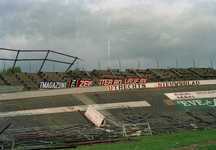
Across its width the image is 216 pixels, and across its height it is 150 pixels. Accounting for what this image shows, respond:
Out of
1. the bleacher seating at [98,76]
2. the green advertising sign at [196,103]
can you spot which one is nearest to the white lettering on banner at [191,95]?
the green advertising sign at [196,103]

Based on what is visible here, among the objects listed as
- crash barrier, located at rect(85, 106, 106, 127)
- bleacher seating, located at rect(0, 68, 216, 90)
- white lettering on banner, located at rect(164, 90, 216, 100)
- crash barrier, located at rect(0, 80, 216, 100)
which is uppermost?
bleacher seating, located at rect(0, 68, 216, 90)

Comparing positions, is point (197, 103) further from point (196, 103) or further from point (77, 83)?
point (77, 83)

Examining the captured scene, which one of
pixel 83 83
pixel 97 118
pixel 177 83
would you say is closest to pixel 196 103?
pixel 177 83

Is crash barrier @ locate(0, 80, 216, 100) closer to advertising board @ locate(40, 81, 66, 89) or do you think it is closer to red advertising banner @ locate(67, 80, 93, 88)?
red advertising banner @ locate(67, 80, 93, 88)

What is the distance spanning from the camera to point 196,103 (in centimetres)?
2717

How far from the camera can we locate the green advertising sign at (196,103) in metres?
25.9

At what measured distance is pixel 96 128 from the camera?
1716 centimetres

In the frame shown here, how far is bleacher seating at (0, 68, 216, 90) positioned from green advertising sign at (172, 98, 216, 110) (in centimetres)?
1256

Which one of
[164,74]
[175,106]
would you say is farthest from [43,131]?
[164,74]

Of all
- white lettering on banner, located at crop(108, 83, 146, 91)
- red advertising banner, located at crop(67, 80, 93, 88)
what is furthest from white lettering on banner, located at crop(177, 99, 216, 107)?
red advertising banner, located at crop(67, 80, 93, 88)

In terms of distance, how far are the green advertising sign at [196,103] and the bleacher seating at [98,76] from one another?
12.6 metres

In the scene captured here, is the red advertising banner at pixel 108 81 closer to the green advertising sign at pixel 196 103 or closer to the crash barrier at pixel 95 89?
the crash barrier at pixel 95 89

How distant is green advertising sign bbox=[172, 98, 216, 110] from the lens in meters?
25.9

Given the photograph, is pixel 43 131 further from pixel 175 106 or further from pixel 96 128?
pixel 175 106
